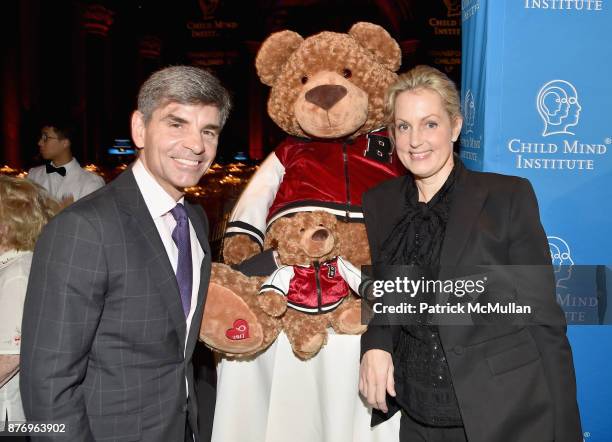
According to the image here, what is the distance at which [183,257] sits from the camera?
178 cm

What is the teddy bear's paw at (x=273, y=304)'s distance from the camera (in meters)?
2.33

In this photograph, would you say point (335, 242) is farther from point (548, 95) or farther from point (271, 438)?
point (548, 95)

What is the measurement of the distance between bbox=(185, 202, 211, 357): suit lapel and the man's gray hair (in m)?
0.46

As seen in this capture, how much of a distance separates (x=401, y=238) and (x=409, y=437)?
665 millimetres

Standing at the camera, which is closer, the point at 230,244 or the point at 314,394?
the point at 314,394

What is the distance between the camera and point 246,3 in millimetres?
18422

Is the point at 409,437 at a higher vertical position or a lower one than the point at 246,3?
lower

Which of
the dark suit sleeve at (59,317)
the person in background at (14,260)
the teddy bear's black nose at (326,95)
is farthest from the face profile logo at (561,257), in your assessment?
the person in background at (14,260)

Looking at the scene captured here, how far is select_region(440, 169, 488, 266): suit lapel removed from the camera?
1730 millimetres

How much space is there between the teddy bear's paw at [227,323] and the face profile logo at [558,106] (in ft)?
5.00

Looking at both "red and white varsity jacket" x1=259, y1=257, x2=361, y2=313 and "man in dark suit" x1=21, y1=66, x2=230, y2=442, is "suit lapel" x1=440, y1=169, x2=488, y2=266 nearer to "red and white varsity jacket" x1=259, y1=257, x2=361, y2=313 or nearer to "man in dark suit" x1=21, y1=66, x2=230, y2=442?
"red and white varsity jacket" x1=259, y1=257, x2=361, y2=313

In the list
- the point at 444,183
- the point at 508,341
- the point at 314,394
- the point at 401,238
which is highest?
the point at 444,183

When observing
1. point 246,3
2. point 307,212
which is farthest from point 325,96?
point 246,3

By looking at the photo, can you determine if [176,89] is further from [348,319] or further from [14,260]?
[348,319]
